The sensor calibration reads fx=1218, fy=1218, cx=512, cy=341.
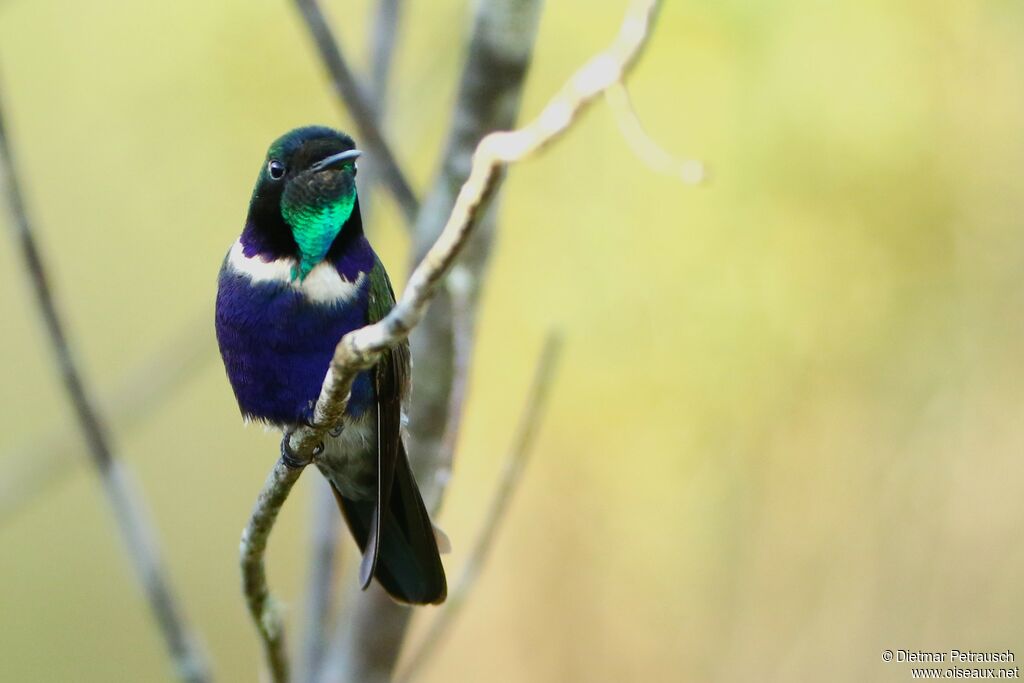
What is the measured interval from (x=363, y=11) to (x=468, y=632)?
328 centimetres

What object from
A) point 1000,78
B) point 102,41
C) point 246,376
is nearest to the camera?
point 246,376

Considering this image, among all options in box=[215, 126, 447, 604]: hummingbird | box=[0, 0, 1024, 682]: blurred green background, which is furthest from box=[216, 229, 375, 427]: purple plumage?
box=[0, 0, 1024, 682]: blurred green background

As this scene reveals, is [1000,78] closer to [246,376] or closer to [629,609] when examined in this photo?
[629,609]

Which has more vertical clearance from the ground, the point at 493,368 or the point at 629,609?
the point at 493,368

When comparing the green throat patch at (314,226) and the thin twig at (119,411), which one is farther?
the thin twig at (119,411)

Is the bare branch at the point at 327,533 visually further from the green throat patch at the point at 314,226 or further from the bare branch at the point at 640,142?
the bare branch at the point at 640,142

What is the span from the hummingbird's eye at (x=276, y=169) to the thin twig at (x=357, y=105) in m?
0.57

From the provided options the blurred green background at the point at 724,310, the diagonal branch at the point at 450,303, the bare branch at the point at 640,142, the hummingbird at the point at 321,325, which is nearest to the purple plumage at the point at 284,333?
the hummingbird at the point at 321,325

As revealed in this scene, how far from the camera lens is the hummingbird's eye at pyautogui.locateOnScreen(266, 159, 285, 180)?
2.60 metres

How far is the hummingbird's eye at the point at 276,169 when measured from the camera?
2596mm

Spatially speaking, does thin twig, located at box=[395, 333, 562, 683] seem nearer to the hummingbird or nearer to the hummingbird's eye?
the hummingbird

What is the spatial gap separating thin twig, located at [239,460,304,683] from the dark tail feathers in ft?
1.11

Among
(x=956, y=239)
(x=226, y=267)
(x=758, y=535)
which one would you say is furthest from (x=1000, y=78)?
(x=226, y=267)

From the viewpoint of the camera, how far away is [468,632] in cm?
584
